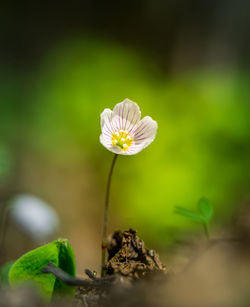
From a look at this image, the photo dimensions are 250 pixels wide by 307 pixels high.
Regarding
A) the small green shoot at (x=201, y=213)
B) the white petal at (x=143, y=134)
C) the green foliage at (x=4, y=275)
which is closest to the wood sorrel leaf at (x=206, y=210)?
the small green shoot at (x=201, y=213)

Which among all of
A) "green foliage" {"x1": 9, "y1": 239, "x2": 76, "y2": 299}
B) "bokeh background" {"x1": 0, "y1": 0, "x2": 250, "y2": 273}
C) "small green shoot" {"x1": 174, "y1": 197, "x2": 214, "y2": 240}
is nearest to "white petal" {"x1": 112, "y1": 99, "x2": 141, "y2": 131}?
"small green shoot" {"x1": 174, "y1": 197, "x2": 214, "y2": 240}

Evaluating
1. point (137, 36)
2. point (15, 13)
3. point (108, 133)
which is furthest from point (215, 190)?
point (15, 13)

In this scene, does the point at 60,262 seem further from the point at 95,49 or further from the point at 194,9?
the point at 194,9

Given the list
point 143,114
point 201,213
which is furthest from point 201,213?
point 143,114

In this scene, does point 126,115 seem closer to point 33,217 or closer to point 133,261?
point 133,261

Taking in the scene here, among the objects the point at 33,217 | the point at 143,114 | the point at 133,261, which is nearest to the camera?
the point at 133,261

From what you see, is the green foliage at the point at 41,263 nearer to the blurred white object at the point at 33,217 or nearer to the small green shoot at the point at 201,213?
the small green shoot at the point at 201,213

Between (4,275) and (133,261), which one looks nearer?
(133,261)
